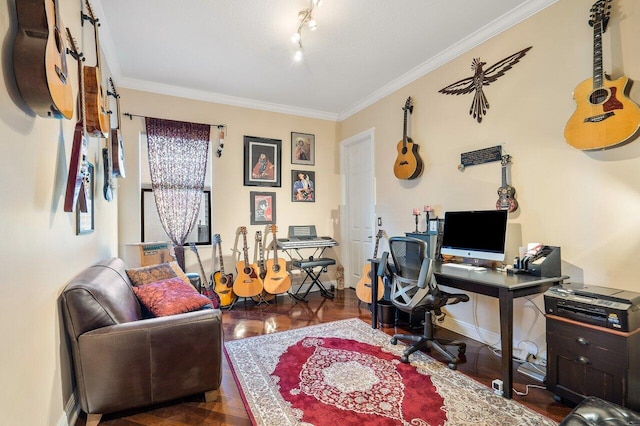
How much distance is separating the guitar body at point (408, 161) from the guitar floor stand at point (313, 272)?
5.27ft

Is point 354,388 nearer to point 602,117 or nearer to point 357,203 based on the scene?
point 602,117

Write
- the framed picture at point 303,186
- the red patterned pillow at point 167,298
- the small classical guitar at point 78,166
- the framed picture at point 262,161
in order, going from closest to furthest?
the small classical guitar at point 78,166
the red patterned pillow at point 167,298
the framed picture at point 262,161
the framed picture at point 303,186

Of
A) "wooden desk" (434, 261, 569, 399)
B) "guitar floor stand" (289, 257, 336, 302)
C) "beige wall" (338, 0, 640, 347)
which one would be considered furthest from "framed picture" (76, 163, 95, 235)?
"beige wall" (338, 0, 640, 347)

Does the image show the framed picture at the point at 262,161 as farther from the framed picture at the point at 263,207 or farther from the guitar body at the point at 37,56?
the guitar body at the point at 37,56

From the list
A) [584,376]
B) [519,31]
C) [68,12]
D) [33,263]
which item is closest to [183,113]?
[68,12]

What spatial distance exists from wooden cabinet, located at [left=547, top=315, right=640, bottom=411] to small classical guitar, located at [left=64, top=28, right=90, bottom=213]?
3.01m

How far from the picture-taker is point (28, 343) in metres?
1.27

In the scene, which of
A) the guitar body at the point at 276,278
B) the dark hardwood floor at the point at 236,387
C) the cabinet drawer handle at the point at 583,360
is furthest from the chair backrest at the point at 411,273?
the guitar body at the point at 276,278

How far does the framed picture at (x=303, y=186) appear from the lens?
4.80 metres

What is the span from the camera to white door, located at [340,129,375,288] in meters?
4.52

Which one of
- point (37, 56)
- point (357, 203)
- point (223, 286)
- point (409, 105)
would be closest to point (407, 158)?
point (409, 105)

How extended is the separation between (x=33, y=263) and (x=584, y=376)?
3.01m

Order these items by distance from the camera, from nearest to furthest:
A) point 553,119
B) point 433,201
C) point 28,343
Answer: point 28,343 → point 553,119 → point 433,201

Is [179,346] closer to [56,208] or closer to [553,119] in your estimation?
[56,208]
